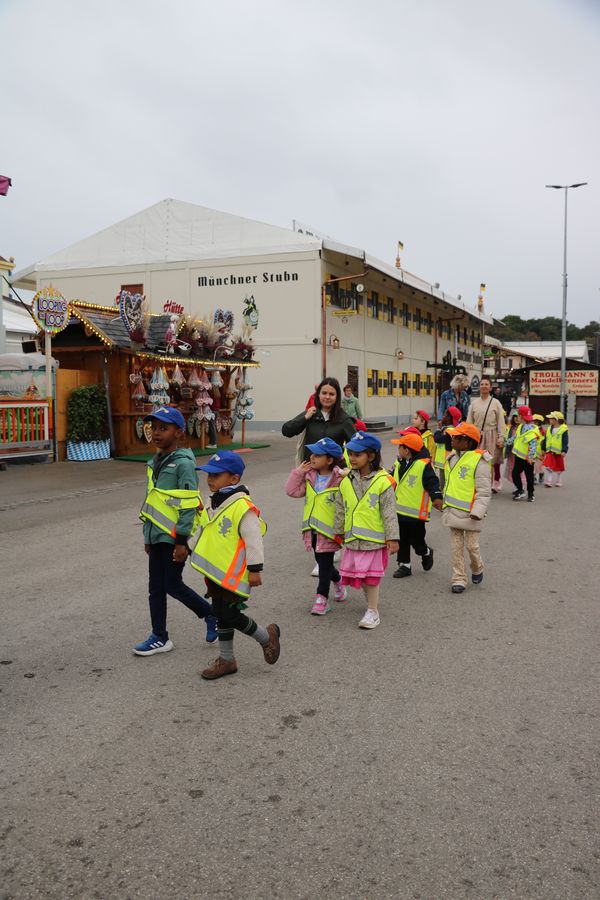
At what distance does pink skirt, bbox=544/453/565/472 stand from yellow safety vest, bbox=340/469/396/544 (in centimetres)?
896

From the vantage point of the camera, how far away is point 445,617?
17.9 ft

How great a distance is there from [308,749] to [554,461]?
1121 centimetres

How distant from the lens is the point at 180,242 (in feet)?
99.5

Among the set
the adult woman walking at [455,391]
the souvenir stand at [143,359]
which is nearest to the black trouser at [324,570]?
the adult woman walking at [455,391]

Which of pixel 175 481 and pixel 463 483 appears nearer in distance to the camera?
pixel 175 481

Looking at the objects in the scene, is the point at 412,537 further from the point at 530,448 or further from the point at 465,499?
the point at 530,448

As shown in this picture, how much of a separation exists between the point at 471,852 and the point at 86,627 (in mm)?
3259

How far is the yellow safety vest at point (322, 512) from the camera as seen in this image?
217 inches

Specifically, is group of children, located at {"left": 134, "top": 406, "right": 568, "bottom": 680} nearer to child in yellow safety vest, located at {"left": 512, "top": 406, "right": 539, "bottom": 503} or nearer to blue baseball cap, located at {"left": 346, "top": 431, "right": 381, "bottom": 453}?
blue baseball cap, located at {"left": 346, "top": 431, "right": 381, "bottom": 453}

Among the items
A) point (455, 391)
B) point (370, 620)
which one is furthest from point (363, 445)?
point (455, 391)

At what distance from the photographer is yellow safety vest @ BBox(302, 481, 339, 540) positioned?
550cm

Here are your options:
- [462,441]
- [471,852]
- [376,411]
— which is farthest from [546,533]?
[376,411]

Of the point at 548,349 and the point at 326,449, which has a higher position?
the point at 548,349

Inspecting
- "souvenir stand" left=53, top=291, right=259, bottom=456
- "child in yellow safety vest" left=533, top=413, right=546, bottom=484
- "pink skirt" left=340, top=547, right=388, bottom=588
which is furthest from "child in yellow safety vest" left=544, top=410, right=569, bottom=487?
"pink skirt" left=340, top=547, right=388, bottom=588
